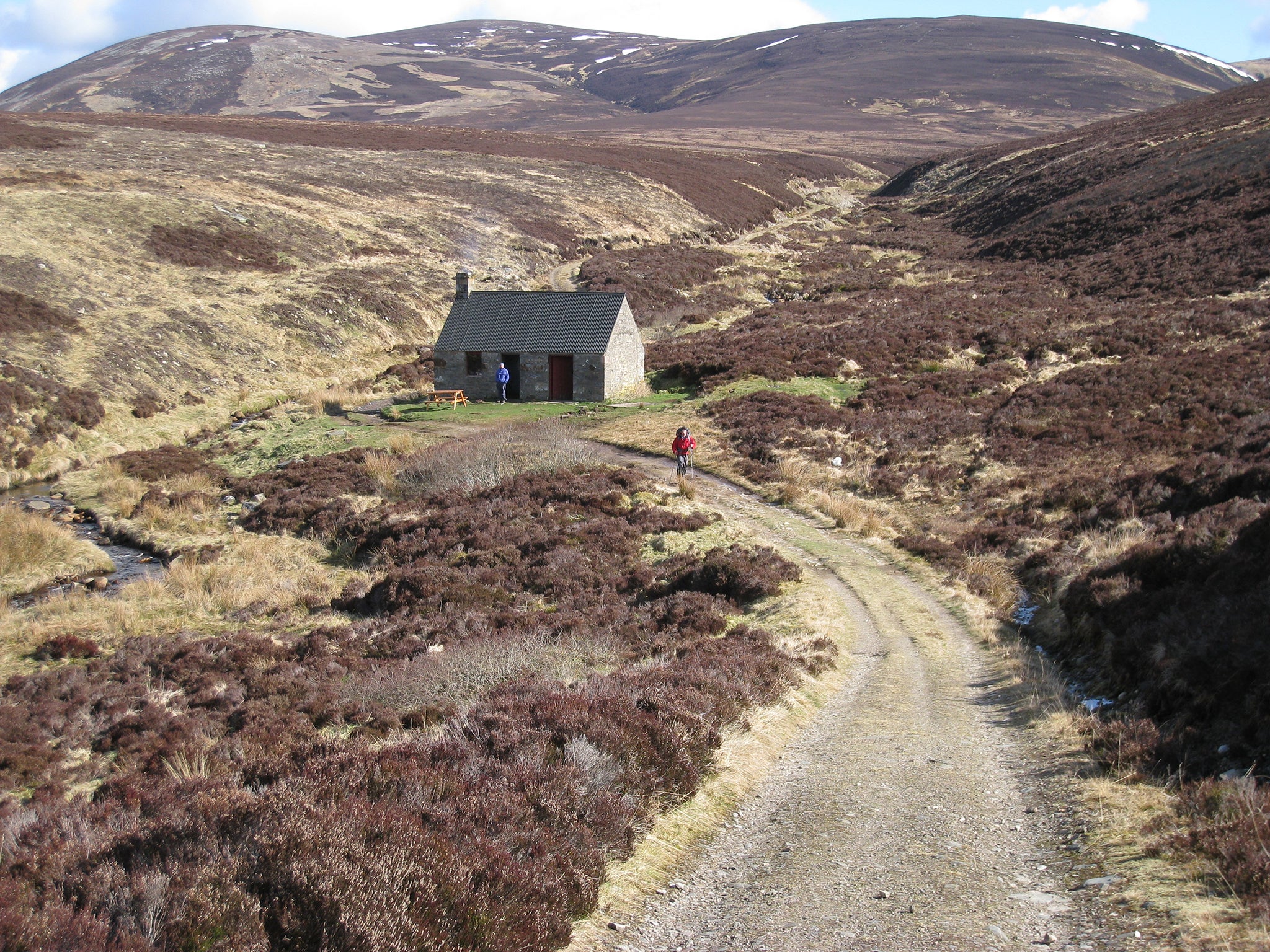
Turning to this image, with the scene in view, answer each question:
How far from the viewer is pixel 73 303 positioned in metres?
40.1

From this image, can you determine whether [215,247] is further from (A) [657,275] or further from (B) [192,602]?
(B) [192,602]

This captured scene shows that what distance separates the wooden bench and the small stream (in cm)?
1371

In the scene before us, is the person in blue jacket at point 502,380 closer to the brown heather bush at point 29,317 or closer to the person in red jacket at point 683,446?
the person in red jacket at point 683,446

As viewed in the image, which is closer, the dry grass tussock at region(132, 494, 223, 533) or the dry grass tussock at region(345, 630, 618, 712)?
the dry grass tussock at region(345, 630, 618, 712)

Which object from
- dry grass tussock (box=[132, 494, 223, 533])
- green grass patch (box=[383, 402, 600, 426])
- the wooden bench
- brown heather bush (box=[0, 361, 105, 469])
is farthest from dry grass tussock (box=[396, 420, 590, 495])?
brown heather bush (box=[0, 361, 105, 469])

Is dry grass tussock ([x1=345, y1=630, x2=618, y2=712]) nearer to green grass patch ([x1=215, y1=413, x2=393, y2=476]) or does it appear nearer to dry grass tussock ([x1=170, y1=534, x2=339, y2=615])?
dry grass tussock ([x1=170, y1=534, x2=339, y2=615])

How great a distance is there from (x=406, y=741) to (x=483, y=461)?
17.7m

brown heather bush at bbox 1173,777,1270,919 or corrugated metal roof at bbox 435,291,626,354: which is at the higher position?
corrugated metal roof at bbox 435,291,626,354

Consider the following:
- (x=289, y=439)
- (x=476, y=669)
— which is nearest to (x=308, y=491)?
(x=289, y=439)

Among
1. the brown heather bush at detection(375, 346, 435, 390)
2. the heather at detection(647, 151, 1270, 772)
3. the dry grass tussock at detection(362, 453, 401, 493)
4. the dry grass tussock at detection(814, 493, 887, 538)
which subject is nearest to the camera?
the heather at detection(647, 151, 1270, 772)

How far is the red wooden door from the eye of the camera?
121ft

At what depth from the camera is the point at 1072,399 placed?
1084 inches


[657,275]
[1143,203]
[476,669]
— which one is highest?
[1143,203]

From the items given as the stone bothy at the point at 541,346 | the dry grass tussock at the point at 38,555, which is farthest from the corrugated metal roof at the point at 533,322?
the dry grass tussock at the point at 38,555
